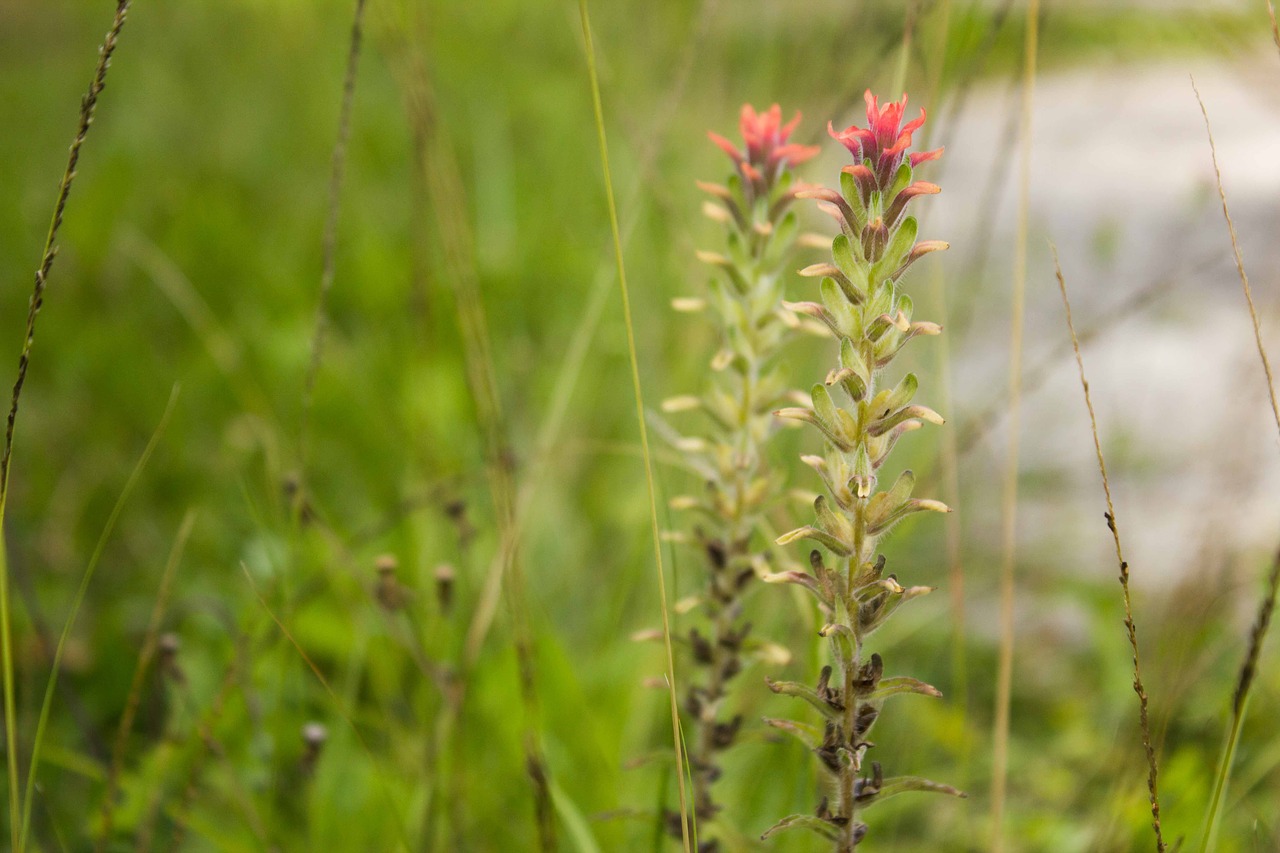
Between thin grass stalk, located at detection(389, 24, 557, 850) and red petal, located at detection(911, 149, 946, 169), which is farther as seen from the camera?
thin grass stalk, located at detection(389, 24, 557, 850)

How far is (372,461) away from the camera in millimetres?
2186

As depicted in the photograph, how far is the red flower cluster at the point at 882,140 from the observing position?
593mm

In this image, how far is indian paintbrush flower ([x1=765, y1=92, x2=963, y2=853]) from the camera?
1.98 feet

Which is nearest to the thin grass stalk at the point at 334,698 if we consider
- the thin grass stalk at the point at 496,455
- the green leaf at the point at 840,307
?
the thin grass stalk at the point at 496,455

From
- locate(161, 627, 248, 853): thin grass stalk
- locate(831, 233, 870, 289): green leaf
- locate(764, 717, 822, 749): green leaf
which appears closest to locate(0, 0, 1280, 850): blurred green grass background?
locate(161, 627, 248, 853): thin grass stalk

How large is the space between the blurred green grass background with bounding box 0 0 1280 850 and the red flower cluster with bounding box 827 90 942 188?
0.37 meters

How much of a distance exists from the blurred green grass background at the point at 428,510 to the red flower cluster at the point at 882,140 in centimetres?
37

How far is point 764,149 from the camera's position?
0.79 m

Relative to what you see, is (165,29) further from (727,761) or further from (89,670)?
(727,761)

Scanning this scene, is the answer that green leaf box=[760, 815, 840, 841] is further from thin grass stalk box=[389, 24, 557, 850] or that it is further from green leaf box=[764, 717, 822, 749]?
thin grass stalk box=[389, 24, 557, 850]

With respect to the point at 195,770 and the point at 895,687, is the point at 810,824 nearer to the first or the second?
the point at 895,687

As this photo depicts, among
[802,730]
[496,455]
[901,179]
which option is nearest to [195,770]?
[496,455]

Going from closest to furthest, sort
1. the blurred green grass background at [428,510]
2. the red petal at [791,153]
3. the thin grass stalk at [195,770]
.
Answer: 1. the red petal at [791,153]
2. the thin grass stalk at [195,770]
3. the blurred green grass background at [428,510]

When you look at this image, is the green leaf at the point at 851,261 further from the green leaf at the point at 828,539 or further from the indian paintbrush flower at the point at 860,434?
the green leaf at the point at 828,539
